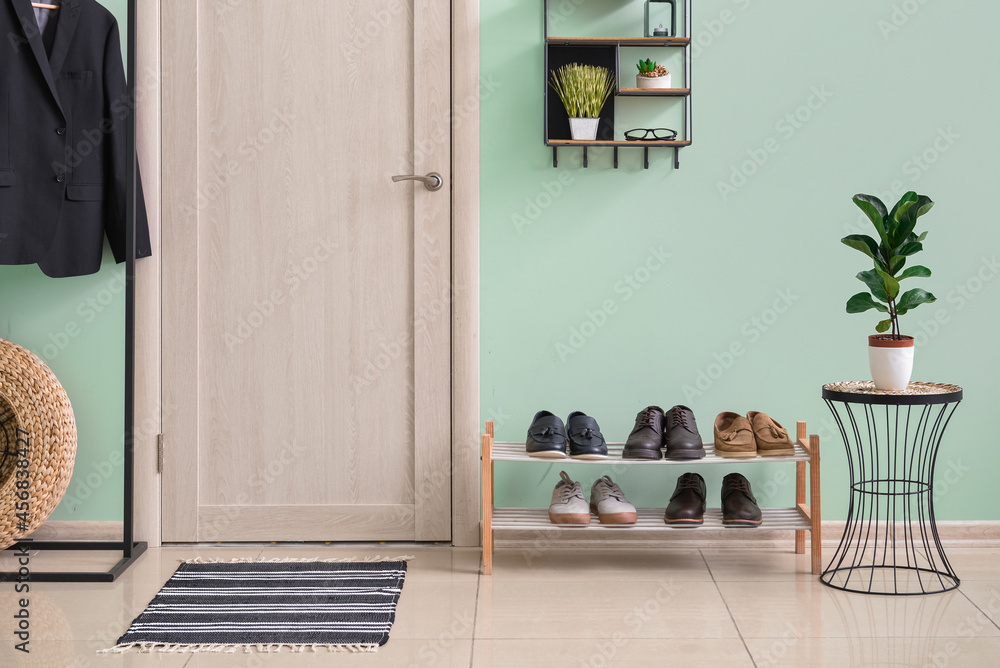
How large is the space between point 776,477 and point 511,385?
0.82m

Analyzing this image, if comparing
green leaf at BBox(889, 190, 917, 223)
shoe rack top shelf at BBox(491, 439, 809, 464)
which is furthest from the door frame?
green leaf at BBox(889, 190, 917, 223)

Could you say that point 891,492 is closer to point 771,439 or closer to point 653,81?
point 771,439

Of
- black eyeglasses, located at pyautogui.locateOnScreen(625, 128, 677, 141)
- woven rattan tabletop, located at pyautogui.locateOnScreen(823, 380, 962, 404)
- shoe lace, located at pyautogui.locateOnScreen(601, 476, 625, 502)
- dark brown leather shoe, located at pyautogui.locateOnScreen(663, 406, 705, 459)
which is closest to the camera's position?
woven rattan tabletop, located at pyautogui.locateOnScreen(823, 380, 962, 404)

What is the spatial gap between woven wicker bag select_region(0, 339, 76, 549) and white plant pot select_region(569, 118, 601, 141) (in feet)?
5.27

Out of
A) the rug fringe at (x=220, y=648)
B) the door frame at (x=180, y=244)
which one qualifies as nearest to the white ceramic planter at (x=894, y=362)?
the door frame at (x=180, y=244)

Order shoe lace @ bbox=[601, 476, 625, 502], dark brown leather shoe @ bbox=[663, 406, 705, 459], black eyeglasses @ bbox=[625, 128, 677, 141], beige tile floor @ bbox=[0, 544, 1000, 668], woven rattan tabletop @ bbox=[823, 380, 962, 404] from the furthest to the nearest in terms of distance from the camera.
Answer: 1. black eyeglasses @ bbox=[625, 128, 677, 141]
2. shoe lace @ bbox=[601, 476, 625, 502]
3. dark brown leather shoe @ bbox=[663, 406, 705, 459]
4. woven rattan tabletop @ bbox=[823, 380, 962, 404]
5. beige tile floor @ bbox=[0, 544, 1000, 668]

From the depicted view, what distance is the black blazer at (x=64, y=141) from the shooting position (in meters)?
2.16

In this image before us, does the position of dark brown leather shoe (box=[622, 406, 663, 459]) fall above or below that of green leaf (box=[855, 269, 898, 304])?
below

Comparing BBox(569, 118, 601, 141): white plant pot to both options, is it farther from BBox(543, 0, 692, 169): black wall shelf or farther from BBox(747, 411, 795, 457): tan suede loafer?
BBox(747, 411, 795, 457): tan suede loafer

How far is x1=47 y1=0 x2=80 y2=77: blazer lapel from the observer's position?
2229 mm

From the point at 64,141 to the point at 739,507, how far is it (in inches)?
80.6

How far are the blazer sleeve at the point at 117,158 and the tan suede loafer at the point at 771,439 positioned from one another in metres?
1.77

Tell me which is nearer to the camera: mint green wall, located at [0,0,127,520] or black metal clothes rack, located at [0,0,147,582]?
black metal clothes rack, located at [0,0,147,582]

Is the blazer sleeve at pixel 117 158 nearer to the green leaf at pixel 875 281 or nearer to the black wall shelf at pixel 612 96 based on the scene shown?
the black wall shelf at pixel 612 96
